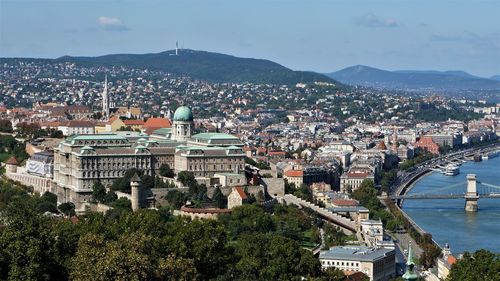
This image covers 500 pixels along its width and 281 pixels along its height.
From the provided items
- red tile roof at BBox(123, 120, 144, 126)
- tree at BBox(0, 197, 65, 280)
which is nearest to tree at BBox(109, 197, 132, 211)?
tree at BBox(0, 197, 65, 280)

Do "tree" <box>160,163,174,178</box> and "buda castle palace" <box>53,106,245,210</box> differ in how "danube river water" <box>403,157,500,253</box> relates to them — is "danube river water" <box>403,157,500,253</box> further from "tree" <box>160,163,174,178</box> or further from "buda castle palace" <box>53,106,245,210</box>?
"tree" <box>160,163,174,178</box>

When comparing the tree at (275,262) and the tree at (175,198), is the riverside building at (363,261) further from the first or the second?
the tree at (175,198)

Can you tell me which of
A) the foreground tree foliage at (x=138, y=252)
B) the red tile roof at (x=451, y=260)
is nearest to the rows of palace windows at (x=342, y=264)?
the foreground tree foliage at (x=138, y=252)

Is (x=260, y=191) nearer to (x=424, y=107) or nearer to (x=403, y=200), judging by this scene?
(x=403, y=200)

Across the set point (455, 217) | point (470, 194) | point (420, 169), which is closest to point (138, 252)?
point (455, 217)

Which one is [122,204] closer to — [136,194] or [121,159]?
[136,194]
